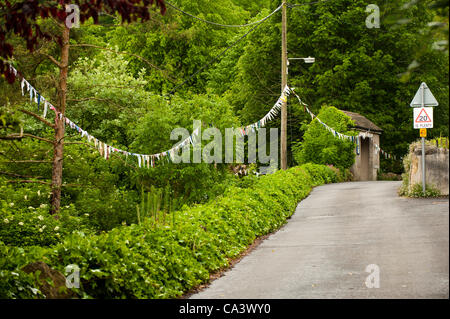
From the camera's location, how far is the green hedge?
22.3 feet

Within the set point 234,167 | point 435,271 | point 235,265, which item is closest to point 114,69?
point 234,167

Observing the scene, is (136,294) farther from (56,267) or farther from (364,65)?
(364,65)

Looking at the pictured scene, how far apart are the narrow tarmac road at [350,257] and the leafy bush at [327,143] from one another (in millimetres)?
16189

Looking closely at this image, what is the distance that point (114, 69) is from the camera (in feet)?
92.7

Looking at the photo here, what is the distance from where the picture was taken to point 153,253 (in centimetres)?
818

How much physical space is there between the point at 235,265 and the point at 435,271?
211 inches

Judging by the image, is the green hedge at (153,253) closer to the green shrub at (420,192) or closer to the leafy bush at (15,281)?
the leafy bush at (15,281)

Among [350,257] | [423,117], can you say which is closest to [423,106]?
[423,117]

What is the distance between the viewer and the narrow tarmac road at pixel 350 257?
20.4ft

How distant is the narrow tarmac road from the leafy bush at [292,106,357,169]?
1619 centimetres

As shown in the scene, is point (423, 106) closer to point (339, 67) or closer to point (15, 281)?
point (15, 281)

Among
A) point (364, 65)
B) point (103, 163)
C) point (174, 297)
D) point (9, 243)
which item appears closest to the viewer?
point (174, 297)

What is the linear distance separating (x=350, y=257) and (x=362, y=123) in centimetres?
2695

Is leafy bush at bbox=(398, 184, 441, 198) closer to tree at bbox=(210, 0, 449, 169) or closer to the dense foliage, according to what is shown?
the dense foliage
